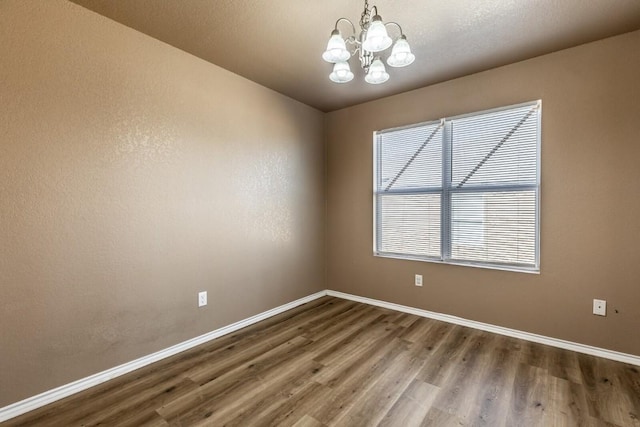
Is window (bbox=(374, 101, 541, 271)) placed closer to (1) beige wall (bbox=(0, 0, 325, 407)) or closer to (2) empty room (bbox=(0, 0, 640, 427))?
(2) empty room (bbox=(0, 0, 640, 427))

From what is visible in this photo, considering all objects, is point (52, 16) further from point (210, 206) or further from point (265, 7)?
point (210, 206)

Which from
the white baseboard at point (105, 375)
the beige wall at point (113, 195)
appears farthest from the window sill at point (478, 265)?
the white baseboard at point (105, 375)

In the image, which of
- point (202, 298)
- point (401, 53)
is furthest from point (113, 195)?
point (401, 53)

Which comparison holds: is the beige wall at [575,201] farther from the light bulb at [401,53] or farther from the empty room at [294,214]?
the light bulb at [401,53]

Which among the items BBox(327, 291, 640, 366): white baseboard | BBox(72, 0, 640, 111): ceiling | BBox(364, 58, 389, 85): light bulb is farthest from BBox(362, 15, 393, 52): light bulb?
BBox(327, 291, 640, 366): white baseboard

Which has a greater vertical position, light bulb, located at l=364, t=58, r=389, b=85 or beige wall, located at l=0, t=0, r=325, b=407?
light bulb, located at l=364, t=58, r=389, b=85

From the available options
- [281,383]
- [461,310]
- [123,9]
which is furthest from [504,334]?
[123,9]

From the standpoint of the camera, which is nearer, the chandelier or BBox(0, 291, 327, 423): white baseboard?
the chandelier

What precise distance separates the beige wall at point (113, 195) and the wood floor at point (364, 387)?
35 centimetres

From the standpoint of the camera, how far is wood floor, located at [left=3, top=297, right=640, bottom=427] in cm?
169

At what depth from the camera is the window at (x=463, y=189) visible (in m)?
2.70

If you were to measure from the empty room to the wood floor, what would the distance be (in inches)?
0.7

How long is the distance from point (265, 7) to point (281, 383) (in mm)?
2543

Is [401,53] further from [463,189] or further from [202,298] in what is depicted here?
[202,298]
